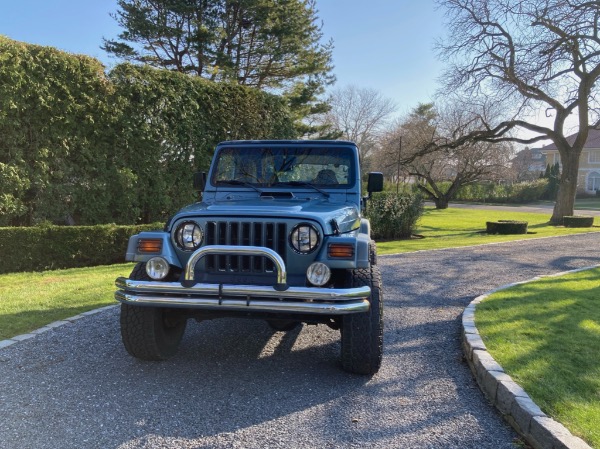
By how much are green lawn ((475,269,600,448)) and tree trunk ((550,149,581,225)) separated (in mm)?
17732

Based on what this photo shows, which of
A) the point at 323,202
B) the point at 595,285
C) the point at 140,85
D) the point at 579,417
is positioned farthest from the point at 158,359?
the point at 140,85

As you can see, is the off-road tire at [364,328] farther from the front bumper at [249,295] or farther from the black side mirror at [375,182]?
the black side mirror at [375,182]

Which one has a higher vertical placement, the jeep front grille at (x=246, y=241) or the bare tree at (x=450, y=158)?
the bare tree at (x=450, y=158)

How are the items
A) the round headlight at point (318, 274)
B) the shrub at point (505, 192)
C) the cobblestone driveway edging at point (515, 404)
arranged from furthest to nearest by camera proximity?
the shrub at point (505, 192) < the round headlight at point (318, 274) < the cobblestone driveway edging at point (515, 404)

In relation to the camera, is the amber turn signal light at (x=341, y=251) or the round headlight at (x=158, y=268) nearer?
the amber turn signal light at (x=341, y=251)

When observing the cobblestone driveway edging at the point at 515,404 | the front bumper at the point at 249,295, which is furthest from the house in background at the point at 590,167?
the front bumper at the point at 249,295

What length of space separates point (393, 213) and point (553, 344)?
11.5 meters

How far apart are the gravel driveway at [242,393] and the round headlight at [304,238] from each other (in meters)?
1.10

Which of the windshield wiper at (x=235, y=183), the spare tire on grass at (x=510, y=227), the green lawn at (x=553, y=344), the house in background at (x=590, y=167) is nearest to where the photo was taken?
the green lawn at (x=553, y=344)

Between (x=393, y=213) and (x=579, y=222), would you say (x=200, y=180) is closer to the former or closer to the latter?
(x=393, y=213)

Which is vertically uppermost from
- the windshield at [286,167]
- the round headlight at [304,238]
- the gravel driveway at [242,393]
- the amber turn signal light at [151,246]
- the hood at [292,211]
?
the windshield at [286,167]

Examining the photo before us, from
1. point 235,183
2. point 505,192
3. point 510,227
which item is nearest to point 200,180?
point 235,183

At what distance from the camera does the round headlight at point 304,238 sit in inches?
132

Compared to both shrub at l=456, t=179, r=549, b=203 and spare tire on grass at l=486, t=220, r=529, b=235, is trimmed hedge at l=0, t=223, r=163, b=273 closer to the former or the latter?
spare tire on grass at l=486, t=220, r=529, b=235
